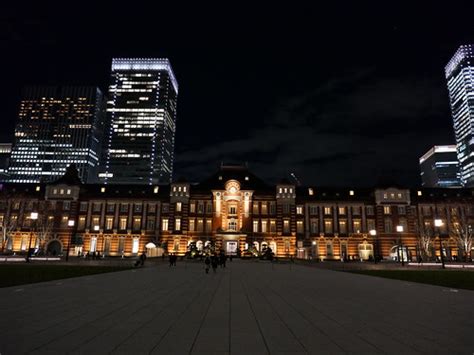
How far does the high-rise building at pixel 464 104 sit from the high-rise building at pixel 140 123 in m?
159

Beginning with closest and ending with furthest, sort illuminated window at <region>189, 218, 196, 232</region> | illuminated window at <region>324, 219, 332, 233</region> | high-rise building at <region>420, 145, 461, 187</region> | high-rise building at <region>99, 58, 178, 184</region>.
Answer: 1. illuminated window at <region>189, 218, 196, 232</region>
2. illuminated window at <region>324, 219, 332, 233</region>
3. high-rise building at <region>99, 58, 178, 184</region>
4. high-rise building at <region>420, 145, 461, 187</region>

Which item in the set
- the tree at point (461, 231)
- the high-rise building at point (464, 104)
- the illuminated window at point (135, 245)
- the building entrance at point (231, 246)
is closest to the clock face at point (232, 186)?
the building entrance at point (231, 246)

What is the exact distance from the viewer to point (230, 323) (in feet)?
27.7

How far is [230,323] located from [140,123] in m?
180

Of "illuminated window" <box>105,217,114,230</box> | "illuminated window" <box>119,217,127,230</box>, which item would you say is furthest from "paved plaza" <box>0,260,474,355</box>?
"illuminated window" <box>105,217,114,230</box>

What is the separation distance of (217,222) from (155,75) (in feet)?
476

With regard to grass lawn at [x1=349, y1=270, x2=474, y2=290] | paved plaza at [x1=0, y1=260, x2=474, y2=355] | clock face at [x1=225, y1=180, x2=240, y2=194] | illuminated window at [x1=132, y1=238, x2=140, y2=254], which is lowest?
grass lawn at [x1=349, y1=270, x2=474, y2=290]

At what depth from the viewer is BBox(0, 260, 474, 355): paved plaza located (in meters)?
6.32

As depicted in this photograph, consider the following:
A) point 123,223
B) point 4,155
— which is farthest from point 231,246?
point 4,155

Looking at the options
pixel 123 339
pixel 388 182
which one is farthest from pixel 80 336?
pixel 388 182

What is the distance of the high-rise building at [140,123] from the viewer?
170 meters

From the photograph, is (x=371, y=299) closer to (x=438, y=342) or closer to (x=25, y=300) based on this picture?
(x=438, y=342)

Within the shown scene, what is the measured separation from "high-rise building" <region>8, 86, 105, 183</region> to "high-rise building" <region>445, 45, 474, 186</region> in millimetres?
193991

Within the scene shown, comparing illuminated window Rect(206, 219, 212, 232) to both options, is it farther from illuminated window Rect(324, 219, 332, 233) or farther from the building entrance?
illuminated window Rect(324, 219, 332, 233)
